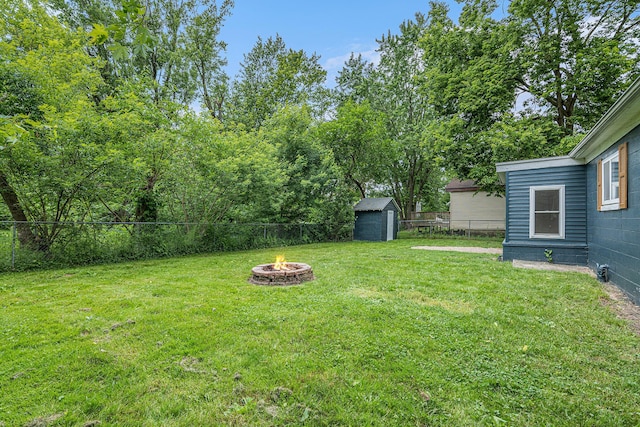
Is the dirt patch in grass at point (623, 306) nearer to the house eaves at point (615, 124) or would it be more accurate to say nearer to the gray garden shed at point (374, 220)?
the house eaves at point (615, 124)

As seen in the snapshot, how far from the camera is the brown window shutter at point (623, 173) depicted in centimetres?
444

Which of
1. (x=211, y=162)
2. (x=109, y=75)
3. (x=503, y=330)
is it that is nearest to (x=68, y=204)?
(x=211, y=162)

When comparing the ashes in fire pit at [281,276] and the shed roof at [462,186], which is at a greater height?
the shed roof at [462,186]

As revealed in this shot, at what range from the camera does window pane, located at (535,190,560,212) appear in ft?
24.1

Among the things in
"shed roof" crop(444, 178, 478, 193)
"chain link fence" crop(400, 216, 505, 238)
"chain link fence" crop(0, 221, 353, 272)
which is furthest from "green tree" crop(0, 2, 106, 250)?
"shed roof" crop(444, 178, 478, 193)

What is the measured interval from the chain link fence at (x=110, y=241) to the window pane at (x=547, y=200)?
8.78 metres

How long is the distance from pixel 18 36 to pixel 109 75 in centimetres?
367

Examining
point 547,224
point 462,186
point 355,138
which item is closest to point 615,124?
point 547,224

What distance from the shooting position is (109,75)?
11.9 meters

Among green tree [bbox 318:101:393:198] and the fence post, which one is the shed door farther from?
the fence post

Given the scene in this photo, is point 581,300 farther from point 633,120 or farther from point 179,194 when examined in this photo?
point 179,194

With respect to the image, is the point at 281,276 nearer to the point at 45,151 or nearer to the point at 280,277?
the point at 280,277

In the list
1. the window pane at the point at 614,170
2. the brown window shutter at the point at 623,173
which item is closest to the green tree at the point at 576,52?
the window pane at the point at 614,170

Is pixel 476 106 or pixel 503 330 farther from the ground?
pixel 476 106
